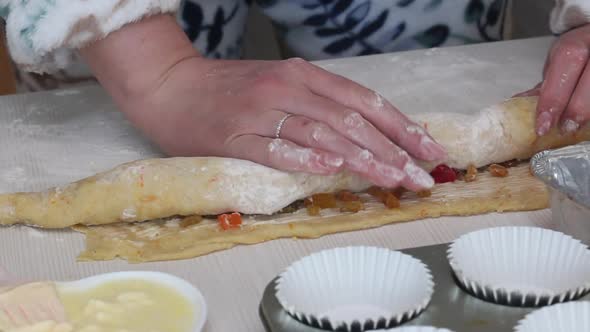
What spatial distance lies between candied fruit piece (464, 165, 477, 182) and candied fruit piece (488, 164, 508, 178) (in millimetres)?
20

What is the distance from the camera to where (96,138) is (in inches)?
44.5

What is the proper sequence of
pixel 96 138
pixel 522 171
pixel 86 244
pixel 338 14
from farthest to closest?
1. pixel 338 14
2. pixel 96 138
3. pixel 522 171
4. pixel 86 244

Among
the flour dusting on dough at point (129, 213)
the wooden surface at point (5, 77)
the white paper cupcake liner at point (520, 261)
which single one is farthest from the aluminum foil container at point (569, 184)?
the wooden surface at point (5, 77)

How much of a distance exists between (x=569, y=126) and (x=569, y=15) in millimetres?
179

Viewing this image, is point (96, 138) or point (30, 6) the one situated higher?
point (30, 6)

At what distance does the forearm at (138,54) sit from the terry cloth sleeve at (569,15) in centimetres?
45

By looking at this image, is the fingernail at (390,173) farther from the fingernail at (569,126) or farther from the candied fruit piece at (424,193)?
the fingernail at (569,126)

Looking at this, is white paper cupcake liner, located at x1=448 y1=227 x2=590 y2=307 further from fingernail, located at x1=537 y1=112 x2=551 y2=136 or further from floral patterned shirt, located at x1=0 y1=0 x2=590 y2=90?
Result: floral patterned shirt, located at x1=0 y1=0 x2=590 y2=90

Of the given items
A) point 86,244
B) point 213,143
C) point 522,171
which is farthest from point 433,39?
point 86,244

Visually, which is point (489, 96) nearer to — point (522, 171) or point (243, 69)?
point (522, 171)

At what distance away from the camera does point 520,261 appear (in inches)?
30.0

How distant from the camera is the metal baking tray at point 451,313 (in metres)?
0.67

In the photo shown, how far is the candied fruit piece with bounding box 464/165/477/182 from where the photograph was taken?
983 millimetres

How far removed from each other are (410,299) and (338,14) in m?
0.73
